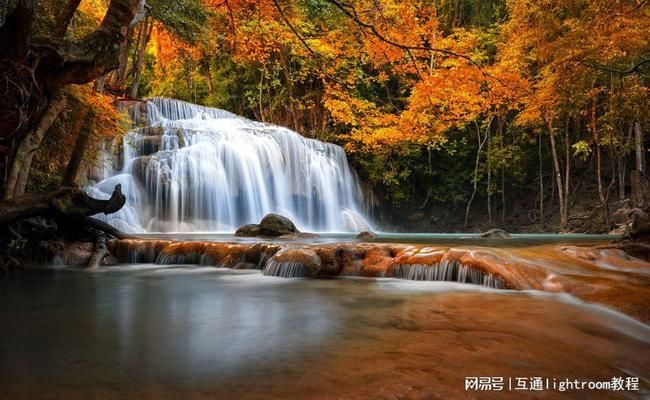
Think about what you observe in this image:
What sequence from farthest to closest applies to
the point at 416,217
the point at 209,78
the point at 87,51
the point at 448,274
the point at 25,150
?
the point at 209,78, the point at 416,217, the point at 25,150, the point at 448,274, the point at 87,51

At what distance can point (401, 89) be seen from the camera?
Result: 1931 centimetres

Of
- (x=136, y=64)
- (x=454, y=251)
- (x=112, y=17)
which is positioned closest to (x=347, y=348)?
(x=454, y=251)

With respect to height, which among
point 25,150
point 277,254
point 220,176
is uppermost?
point 220,176

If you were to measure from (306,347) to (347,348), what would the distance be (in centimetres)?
29

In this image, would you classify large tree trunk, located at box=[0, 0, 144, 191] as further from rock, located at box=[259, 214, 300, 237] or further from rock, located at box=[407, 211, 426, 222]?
rock, located at box=[407, 211, 426, 222]

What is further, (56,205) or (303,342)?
(56,205)

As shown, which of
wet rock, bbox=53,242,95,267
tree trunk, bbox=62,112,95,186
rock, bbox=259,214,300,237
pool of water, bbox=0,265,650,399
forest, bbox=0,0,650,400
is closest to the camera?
pool of water, bbox=0,265,650,399

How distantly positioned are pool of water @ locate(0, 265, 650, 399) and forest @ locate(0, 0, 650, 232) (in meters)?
1.96

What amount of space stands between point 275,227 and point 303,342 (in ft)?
28.5

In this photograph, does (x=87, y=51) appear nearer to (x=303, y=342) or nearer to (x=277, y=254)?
(x=277, y=254)

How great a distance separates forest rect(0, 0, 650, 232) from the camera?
5367 millimetres

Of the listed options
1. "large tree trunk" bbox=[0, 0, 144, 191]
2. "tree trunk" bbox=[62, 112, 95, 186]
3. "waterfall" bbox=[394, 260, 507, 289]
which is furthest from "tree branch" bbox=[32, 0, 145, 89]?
"waterfall" bbox=[394, 260, 507, 289]

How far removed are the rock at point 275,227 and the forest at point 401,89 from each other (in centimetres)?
359

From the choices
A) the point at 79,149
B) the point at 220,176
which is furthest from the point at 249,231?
the point at 79,149
